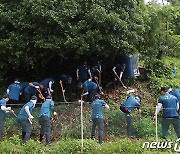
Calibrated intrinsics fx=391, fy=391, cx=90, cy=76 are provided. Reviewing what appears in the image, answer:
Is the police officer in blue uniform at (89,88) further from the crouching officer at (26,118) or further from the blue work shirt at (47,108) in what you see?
the crouching officer at (26,118)

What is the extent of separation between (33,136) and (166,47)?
33.8ft

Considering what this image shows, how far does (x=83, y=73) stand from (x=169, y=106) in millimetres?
6141

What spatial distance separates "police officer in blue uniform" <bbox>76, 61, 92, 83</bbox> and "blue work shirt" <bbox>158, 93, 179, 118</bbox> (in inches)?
226

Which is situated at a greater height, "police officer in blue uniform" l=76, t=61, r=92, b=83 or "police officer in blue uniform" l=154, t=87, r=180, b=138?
"police officer in blue uniform" l=76, t=61, r=92, b=83

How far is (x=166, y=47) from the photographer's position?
1975 cm

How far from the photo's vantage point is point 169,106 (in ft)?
35.7

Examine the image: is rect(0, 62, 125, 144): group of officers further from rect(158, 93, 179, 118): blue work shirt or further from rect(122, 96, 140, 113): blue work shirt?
rect(158, 93, 179, 118): blue work shirt

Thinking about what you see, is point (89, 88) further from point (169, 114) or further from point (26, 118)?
point (169, 114)

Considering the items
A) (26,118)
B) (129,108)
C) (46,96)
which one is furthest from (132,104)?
(46,96)

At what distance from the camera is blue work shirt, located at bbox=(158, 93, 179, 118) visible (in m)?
10.8

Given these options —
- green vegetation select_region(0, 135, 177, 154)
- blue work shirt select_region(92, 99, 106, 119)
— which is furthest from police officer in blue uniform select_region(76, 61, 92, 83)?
green vegetation select_region(0, 135, 177, 154)

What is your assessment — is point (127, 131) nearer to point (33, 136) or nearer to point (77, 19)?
point (33, 136)

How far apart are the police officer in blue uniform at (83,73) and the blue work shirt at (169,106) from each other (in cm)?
574

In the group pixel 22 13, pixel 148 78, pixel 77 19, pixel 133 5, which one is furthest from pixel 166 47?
pixel 22 13
